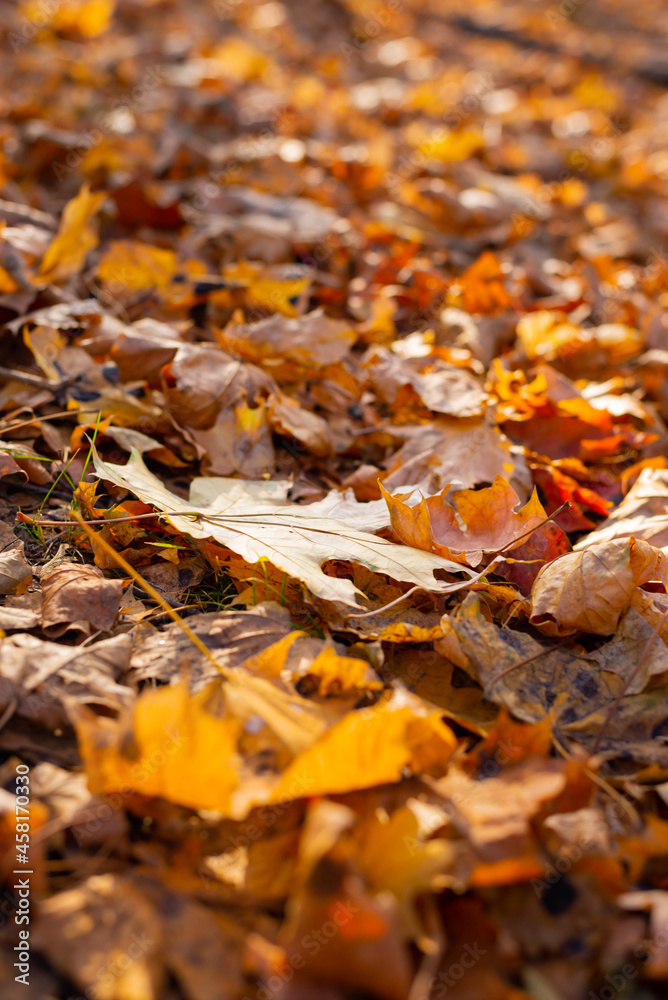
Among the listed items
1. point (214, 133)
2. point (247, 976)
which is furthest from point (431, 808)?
point (214, 133)

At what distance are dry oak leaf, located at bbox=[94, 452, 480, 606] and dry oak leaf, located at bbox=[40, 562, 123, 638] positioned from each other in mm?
175

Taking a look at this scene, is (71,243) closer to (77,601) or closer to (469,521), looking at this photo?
(77,601)

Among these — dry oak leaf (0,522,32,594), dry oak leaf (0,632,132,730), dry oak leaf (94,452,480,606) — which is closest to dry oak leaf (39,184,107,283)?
dry oak leaf (94,452,480,606)

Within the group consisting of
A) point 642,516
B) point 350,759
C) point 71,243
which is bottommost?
point 642,516

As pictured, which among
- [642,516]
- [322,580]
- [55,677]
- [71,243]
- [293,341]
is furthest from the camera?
[71,243]

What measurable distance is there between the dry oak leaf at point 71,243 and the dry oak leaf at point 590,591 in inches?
63.9

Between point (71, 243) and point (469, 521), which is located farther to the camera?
point (71, 243)

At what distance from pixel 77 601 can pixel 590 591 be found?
0.92 metres

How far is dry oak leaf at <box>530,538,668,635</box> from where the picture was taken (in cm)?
121

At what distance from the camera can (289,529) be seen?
133cm

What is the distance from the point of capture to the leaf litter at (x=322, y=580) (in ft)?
2.61

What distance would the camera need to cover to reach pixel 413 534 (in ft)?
4.22

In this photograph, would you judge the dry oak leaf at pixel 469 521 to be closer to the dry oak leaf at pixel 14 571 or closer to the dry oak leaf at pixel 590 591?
the dry oak leaf at pixel 590 591

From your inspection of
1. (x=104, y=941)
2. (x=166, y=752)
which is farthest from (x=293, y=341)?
(x=104, y=941)
